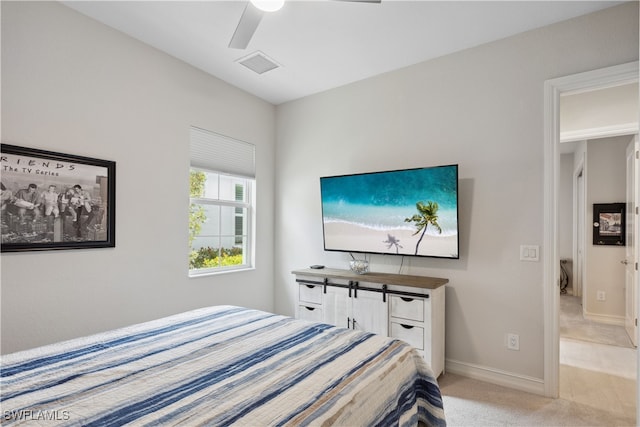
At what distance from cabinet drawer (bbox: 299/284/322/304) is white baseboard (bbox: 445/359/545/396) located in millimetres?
1269

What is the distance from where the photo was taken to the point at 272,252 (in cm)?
422

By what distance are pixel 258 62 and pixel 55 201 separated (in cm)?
201

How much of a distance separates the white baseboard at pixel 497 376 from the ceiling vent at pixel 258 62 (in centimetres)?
314

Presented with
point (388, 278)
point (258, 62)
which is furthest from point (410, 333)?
point (258, 62)

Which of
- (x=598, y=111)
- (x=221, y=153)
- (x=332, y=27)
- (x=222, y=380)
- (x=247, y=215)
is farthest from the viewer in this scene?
(x=247, y=215)

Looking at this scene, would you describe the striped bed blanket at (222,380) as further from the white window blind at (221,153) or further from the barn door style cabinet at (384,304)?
the white window blind at (221,153)

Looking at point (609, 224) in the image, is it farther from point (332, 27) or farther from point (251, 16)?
point (251, 16)

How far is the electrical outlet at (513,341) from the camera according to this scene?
270cm

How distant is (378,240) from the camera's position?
328 centimetres

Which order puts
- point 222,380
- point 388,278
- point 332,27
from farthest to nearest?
point 388,278
point 332,27
point 222,380

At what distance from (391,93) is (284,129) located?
1.42 m

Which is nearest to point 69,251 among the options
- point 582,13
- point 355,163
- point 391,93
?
point 355,163

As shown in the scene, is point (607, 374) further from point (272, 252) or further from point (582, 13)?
point (272, 252)

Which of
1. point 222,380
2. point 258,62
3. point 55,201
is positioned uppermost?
point 258,62
